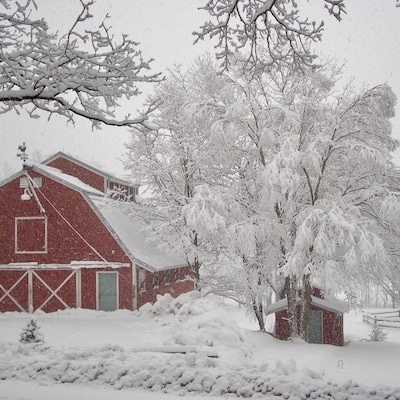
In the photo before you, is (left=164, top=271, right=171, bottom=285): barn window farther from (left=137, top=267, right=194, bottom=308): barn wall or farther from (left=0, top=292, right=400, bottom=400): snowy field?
(left=0, top=292, right=400, bottom=400): snowy field

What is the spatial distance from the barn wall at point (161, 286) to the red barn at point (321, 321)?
4593mm

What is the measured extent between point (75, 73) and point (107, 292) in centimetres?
1445

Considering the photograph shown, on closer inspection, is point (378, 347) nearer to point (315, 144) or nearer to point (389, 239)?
point (389, 239)

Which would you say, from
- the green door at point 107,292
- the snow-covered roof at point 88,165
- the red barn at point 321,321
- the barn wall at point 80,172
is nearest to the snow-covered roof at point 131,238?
the green door at point 107,292

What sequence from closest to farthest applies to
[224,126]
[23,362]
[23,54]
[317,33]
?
[317,33], [23,54], [23,362], [224,126]

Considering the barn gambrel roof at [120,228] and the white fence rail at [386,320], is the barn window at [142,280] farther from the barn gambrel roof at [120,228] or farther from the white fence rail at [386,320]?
the white fence rail at [386,320]

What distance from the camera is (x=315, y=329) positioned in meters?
21.5

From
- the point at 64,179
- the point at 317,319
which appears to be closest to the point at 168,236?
the point at 64,179

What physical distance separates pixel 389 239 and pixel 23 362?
49.7 ft

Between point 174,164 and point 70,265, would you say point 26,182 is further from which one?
point 174,164

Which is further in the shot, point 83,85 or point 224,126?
point 224,126

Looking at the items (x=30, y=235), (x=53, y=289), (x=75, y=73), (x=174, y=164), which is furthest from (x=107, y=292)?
(x=75, y=73)

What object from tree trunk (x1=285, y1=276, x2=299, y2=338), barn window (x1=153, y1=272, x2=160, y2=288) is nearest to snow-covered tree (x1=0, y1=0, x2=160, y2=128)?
tree trunk (x1=285, y1=276, x2=299, y2=338)

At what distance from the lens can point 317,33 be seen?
7.09 metres
